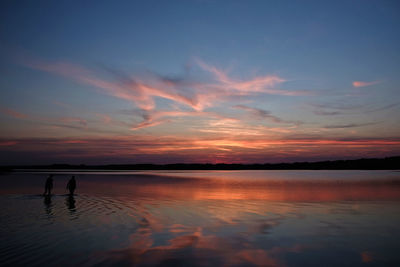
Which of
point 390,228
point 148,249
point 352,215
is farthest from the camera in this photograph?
point 352,215

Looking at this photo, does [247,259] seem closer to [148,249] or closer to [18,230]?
[148,249]

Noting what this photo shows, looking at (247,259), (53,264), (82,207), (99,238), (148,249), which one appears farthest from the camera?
(82,207)

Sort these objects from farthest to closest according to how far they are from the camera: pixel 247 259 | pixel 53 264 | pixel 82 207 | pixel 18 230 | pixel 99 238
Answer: pixel 82 207 → pixel 18 230 → pixel 99 238 → pixel 247 259 → pixel 53 264

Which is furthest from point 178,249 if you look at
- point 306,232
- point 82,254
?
point 306,232

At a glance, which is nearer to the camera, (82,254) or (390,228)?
(82,254)

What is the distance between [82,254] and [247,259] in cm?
538

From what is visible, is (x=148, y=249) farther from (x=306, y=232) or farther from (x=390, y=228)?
(x=390, y=228)

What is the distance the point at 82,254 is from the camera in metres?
10.2

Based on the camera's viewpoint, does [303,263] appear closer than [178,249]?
Yes

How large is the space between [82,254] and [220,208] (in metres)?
12.3

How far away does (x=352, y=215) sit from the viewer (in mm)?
18328

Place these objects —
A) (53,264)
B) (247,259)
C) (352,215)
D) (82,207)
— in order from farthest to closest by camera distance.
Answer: (82,207)
(352,215)
(247,259)
(53,264)

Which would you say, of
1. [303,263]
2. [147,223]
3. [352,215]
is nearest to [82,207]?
[147,223]

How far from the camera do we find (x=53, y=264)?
358 inches
